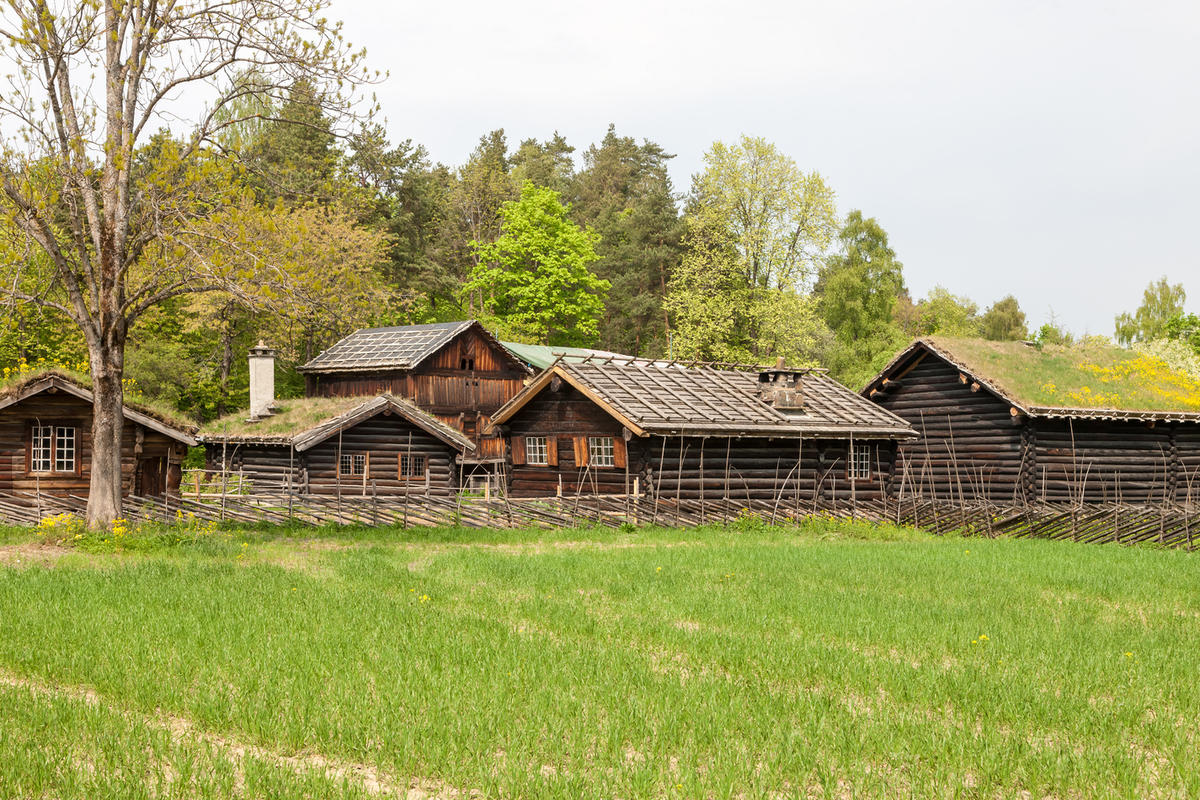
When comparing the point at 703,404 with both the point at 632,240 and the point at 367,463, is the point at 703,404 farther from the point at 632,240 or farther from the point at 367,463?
the point at 632,240

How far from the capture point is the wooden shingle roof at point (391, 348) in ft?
161

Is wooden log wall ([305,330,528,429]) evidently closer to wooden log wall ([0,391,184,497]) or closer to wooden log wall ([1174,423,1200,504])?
wooden log wall ([0,391,184,497])

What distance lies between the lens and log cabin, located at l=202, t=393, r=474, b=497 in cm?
3562

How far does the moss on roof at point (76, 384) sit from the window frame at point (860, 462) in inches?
786

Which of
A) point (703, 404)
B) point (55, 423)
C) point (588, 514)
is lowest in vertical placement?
point (588, 514)

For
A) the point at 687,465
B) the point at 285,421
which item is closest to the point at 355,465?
the point at 285,421

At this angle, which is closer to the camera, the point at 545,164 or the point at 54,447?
the point at 54,447

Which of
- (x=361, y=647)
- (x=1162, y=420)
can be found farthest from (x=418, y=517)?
(x=1162, y=420)

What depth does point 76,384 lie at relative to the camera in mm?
27172

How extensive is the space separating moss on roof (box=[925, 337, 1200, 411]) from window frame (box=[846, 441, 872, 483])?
4411 millimetres

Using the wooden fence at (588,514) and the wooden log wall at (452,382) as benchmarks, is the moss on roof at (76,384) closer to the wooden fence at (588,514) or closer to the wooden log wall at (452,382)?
the wooden fence at (588,514)

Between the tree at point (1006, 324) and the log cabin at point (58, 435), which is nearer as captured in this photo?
the log cabin at point (58, 435)

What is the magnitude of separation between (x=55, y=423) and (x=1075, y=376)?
104ft

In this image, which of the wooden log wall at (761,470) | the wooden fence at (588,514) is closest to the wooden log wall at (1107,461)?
the wooden fence at (588,514)
